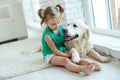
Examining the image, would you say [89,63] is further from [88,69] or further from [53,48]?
[53,48]

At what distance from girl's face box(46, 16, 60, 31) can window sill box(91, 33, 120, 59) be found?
330mm

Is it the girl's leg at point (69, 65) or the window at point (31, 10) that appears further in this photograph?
the window at point (31, 10)

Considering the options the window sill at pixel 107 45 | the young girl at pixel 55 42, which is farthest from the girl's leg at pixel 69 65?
the window sill at pixel 107 45

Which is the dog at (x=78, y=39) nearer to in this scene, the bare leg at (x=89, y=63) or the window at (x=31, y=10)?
the bare leg at (x=89, y=63)

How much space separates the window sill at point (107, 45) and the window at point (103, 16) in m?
0.07

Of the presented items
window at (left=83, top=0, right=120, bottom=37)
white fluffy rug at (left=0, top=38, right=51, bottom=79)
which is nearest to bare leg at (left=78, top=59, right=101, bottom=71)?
white fluffy rug at (left=0, top=38, right=51, bottom=79)

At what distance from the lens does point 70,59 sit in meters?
1.49

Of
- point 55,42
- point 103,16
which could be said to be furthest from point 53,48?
point 103,16

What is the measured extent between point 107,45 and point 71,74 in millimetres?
364

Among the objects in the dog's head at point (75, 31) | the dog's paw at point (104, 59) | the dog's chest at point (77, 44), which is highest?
the dog's head at point (75, 31)

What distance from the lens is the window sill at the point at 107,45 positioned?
1446 millimetres

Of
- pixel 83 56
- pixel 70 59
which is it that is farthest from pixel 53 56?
pixel 83 56

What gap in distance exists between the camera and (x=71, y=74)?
1.34m

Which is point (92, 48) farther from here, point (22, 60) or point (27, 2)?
point (27, 2)
